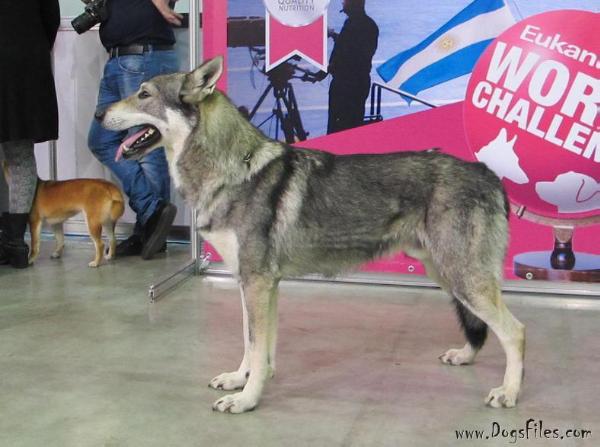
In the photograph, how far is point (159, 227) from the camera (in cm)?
529

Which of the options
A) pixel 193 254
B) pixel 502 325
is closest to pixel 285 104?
pixel 193 254

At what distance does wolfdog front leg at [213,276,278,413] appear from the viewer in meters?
2.62

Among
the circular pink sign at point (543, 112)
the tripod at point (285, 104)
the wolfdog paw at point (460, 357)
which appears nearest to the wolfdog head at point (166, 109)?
the wolfdog paw at point (460, 357)

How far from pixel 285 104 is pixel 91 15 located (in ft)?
5.51

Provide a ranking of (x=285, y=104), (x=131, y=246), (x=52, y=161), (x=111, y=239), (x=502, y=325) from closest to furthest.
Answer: (x=502, y=325) < (x=285, y=104) < (x=111, y=239) < (x=131, y=246) < (x=52, y=161)

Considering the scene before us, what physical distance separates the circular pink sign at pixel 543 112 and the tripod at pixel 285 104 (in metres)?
1.06

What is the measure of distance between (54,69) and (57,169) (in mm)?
850

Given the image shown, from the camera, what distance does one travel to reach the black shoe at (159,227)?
524cm

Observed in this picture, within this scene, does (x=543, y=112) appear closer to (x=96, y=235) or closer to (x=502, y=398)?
(x=502, y=398)

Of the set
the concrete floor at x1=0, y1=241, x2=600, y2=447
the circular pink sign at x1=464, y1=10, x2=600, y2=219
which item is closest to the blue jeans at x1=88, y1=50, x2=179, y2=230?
the concrete floor at x1=0, y1=241, x2=600, y2=447

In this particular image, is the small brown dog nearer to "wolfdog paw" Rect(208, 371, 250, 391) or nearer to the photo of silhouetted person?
the photo of silhouetted person

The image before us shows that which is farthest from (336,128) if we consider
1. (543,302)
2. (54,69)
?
(54,69)

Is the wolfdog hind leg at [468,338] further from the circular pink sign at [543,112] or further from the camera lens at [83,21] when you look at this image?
the camera lens at [83,21]

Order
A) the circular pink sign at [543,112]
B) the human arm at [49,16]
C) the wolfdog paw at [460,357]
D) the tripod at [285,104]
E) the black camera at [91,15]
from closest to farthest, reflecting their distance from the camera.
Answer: the wolfdog paw at [460,357]
the circular pink sign at [543,112]
the tripod at [285,104]
the human arm at [49,16]
the black camera at [91,15]
